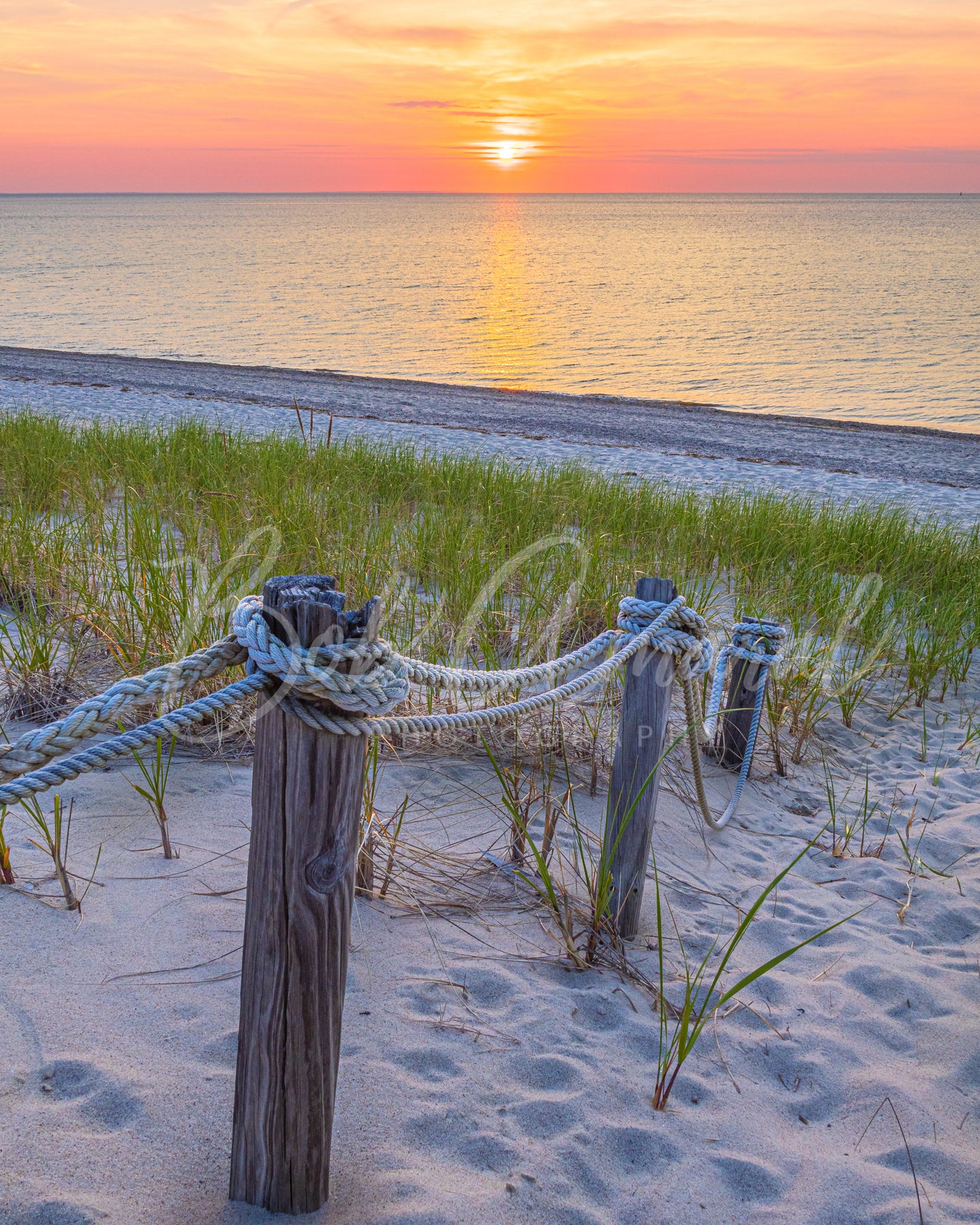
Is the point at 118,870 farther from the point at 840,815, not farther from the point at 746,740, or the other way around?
the point at 840,815

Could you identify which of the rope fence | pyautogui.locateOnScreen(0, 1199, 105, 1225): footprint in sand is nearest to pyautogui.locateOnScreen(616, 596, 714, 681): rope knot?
the rope fence

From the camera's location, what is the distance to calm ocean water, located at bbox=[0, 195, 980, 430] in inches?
841

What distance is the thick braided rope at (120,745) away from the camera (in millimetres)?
1230

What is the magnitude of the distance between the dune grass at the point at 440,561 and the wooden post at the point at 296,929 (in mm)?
2098

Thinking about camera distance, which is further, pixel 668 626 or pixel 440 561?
pixel 440 561

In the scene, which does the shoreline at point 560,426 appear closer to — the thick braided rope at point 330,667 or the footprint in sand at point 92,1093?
the footprint in sand at point 92,1093

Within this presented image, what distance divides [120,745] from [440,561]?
11.8 ft

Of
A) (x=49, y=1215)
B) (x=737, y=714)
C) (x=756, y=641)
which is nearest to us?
(x=49, y=1215)

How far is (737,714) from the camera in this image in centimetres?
377

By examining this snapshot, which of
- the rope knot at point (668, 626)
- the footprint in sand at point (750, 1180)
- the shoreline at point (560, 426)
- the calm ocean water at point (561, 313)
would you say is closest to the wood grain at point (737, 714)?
the rope knot at point (668, 626)

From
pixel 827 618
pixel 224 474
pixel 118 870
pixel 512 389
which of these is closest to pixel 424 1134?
pixel 118 870

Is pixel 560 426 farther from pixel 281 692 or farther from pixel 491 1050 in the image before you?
pixel 281 692

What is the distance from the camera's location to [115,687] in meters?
1.26

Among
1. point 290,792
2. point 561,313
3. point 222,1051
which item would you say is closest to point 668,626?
point 290,792
